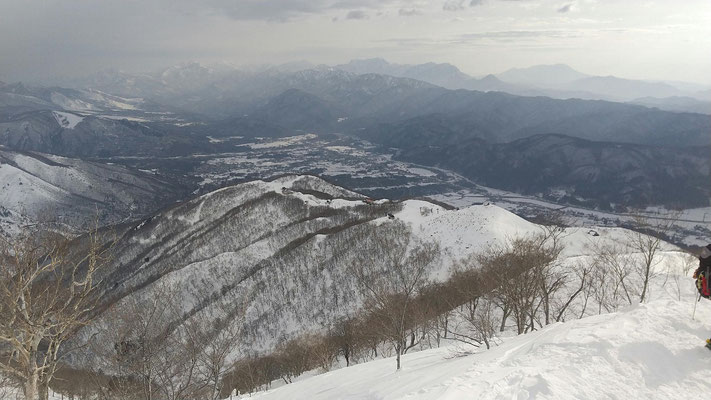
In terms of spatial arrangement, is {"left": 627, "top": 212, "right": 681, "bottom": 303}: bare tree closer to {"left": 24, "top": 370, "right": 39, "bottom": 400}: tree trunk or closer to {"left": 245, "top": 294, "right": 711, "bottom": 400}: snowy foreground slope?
{"left": 245, "top": 294, "right": 711, "bottom": 400}: snowy foreground slope

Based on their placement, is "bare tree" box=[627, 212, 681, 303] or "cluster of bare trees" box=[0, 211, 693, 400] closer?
"cluster of bare trees" box=[0, 211, 693, 400]

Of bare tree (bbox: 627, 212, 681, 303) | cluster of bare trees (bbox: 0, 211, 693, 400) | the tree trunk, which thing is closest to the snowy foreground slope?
cluster of bare trees (bbox: 0, 211, 693, 400)

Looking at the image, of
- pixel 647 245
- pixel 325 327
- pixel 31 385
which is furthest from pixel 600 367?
pixel 325 327

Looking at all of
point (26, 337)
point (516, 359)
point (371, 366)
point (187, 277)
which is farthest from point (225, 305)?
point (516, 359)

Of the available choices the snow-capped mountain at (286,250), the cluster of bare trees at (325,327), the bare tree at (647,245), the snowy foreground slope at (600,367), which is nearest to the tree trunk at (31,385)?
the cluster of bare trees at (325,327)

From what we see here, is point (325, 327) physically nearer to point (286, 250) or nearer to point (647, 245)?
point (286, 250)

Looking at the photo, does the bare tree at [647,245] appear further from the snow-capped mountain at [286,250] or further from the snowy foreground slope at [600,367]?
the snow-capped mountain at [286,250]

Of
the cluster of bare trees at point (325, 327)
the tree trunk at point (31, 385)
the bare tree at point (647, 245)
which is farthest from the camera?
the bare tree at point (647, 245)

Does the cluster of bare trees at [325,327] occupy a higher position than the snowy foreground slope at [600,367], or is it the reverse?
the snowy foreground slope at [600,367]
